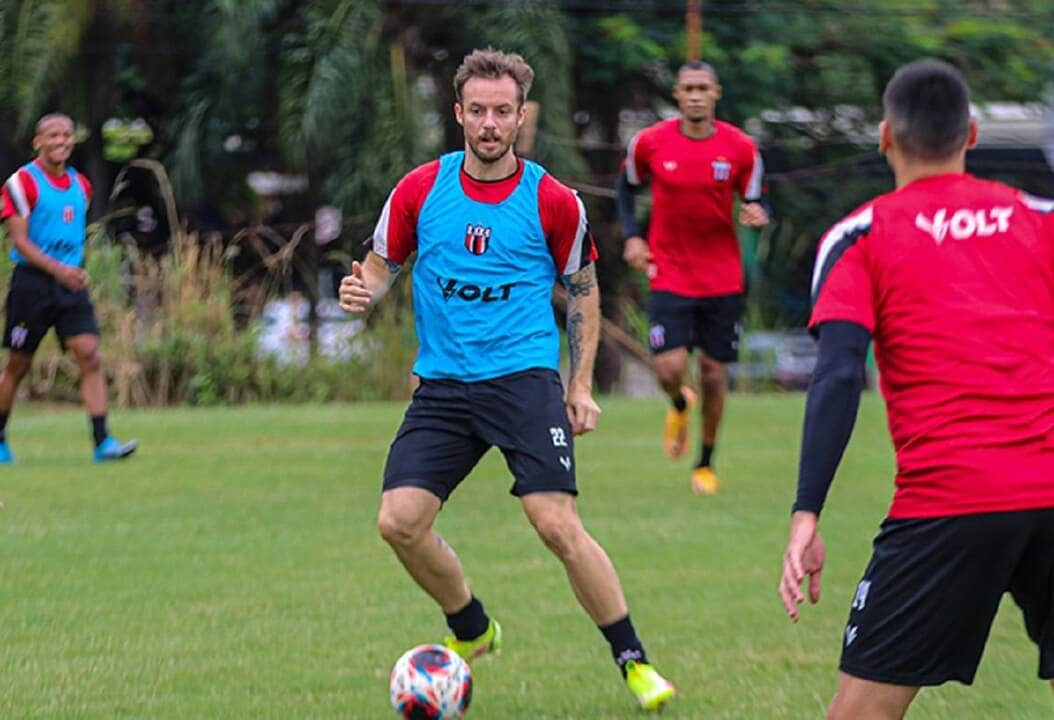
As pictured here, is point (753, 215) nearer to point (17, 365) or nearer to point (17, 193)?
point (17, 193)

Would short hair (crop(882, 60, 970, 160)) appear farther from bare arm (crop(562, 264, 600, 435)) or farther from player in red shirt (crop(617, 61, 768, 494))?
player in red shirt (crop(617, 61, 768, 494))

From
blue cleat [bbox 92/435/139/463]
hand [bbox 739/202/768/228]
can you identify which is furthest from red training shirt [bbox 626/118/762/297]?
blue cleat [bbox 92/435/139/463]

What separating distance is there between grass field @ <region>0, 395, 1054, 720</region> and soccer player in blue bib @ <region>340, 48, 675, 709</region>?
0.62m

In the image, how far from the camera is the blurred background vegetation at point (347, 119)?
69.1ft

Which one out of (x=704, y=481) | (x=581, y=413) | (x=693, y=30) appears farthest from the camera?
(x=693, y=30)

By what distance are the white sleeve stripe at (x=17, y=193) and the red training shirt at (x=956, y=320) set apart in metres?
9.50

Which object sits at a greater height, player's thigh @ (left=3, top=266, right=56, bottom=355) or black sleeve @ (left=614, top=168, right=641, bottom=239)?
black sleeve @ (left=614, top=168, right=641, bottom=239)

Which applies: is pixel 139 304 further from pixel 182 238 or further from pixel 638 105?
pixel 638 105

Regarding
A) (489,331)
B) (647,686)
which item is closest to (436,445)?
(489,331)

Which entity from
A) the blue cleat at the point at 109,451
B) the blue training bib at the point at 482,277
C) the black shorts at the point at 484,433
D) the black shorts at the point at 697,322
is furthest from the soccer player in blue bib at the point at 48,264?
the black shorts at the point at 484,433

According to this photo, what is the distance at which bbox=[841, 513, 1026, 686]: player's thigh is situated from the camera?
14.0 ft

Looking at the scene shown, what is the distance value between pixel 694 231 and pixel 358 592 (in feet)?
13.5

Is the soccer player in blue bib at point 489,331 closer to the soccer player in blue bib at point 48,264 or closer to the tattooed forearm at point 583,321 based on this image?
the tattooed forearm at point 583,321

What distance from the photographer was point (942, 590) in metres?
4.29
